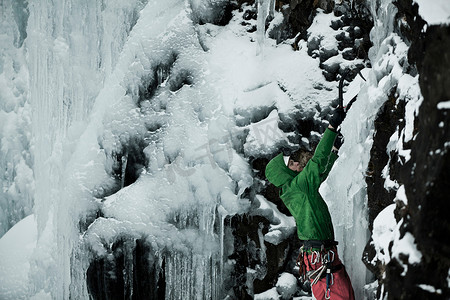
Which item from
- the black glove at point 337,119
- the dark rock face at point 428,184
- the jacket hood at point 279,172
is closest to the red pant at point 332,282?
the jacket hood at point 279,172

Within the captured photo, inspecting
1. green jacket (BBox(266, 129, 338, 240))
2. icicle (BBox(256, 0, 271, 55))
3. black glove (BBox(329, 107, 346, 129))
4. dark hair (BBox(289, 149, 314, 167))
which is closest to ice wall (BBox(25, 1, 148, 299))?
icicle (BBox(256, 0, 271, 55))

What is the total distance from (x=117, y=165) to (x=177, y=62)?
1335 millimetres

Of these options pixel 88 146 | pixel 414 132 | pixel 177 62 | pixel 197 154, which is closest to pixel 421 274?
pixel 414 132

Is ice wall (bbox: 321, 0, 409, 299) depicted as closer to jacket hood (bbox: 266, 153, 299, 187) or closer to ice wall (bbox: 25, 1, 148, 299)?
jacket hood (bbox: 266, 153, 299, 187)

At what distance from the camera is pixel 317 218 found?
117 inches

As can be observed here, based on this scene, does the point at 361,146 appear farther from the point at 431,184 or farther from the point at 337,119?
the point at 431,184

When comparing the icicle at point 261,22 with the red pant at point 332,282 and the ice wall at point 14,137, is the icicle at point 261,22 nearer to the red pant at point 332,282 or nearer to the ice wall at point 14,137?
the red pant at point 332,282

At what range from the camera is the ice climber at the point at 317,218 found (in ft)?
9.33

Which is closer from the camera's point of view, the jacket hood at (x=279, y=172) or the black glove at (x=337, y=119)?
the black glove at (x=337, y=119)

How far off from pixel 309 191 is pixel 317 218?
0.17m

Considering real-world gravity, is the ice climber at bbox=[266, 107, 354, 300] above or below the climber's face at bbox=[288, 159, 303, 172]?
below

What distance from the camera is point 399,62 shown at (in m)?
2.84

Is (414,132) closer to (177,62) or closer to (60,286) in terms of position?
(177,62)

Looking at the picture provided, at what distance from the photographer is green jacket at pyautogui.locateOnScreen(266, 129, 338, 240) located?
2.84 meters
